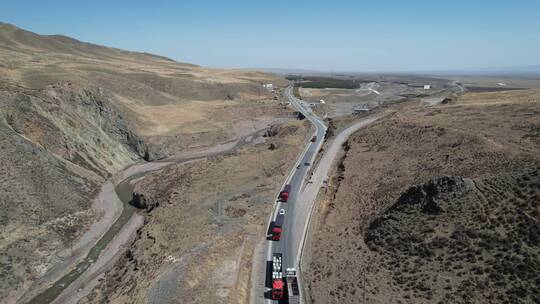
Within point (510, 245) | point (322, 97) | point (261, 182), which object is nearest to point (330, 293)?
point (510, 245)

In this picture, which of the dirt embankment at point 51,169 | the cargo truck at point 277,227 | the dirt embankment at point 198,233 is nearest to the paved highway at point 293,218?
the cargo truck at point 277,227

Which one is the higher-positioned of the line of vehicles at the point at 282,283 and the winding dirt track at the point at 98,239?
the line of vehicles at the point at 282,283

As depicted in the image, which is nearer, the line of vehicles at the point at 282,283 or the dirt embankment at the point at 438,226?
the dirt embankment at the point at 438,226

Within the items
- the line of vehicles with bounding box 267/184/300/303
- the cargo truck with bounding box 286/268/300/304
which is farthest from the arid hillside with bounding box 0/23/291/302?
the cargo truck with bounding box 286/268/300/304

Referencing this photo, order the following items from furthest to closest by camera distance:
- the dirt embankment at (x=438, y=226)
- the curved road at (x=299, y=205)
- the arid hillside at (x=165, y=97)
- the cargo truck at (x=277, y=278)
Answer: the arid hillside at (x=165, y=97) → the curved road at (x=299, y=205) → the cargo truck at (x=277, y=278) → the dirt embankment at (x=438, y=226)

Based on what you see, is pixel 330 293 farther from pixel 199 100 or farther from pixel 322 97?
pixel 322 97

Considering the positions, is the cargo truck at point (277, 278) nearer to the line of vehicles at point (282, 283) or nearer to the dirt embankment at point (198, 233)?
the line of vehicles at point (282, 283)
